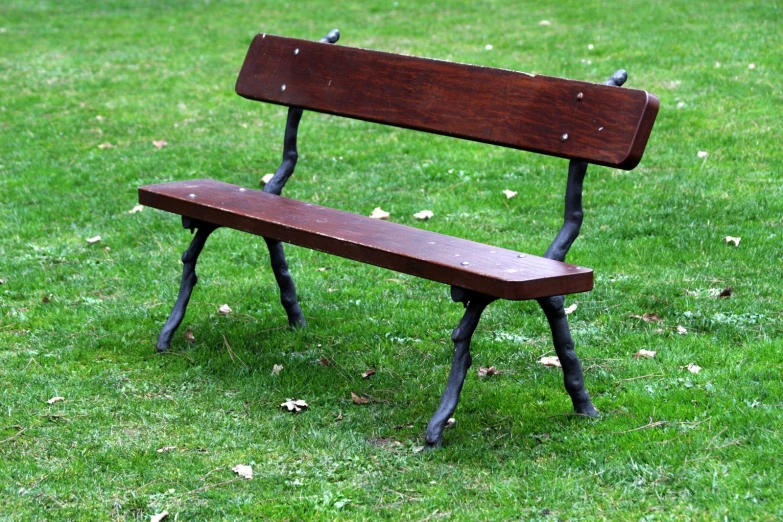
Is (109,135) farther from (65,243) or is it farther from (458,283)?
(458,283)

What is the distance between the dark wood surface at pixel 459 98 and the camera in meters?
3.88

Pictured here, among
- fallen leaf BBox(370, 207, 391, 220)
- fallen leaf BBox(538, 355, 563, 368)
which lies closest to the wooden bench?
fallen leaf BBox(538, 355, 563, 368)

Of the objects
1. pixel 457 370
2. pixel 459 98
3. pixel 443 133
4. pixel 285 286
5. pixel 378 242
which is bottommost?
pixel 285 286

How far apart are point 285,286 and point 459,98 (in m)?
1.32

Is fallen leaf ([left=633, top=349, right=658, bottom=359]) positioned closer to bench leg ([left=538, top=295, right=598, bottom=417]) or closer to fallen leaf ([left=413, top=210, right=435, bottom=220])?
bench leg ([left=538, top=295, right=598, bottom=417])

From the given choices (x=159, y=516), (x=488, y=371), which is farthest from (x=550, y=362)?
(x=159, y=516)

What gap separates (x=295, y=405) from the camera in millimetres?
4250

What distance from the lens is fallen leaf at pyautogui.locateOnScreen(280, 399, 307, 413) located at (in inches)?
166

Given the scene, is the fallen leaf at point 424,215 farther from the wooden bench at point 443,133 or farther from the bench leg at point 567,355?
the bench leg at point 567,355

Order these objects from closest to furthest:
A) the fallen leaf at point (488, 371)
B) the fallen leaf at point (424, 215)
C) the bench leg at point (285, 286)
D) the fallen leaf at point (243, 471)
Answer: the fallen leaf at point (243, 471) → the fallen leaf at point (488, 371) → the bench leg at point (285, 286) → the fallen leaf at point (424, 215)

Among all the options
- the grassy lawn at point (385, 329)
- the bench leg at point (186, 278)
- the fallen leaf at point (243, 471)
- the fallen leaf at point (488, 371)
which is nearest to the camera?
the grassy lawn at point (385, 329)

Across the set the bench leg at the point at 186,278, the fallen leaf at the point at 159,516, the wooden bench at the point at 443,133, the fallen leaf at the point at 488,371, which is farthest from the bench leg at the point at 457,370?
the bench leg at the point at 186,278

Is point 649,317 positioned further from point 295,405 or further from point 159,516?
point 159,516

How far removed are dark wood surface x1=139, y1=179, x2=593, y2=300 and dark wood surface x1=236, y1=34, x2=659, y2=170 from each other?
479mm
